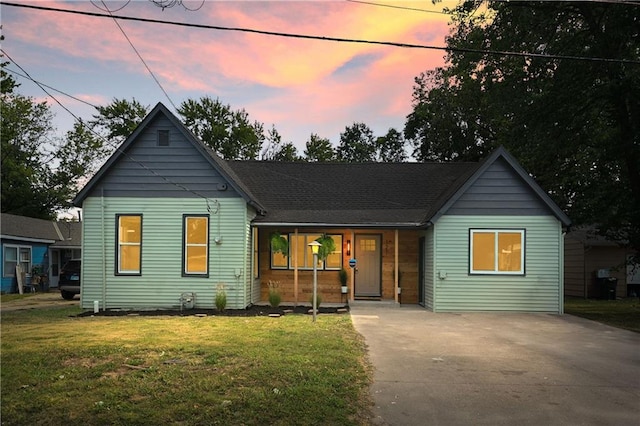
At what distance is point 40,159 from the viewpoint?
3912 cm

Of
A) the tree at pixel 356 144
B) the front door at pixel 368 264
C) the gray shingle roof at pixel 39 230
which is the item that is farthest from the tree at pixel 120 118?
the front door at pixel 368 264

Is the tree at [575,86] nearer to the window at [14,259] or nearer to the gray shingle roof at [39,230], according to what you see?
the gray shingle roof at [39,230]

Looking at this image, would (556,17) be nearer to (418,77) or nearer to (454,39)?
(454,39)

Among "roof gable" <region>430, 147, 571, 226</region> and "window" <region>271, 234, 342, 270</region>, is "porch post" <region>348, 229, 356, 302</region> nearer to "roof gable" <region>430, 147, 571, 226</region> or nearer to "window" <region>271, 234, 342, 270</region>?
"window" <region>271, 234, 342, 270</region>

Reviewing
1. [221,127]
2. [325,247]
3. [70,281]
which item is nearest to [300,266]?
[325,247]

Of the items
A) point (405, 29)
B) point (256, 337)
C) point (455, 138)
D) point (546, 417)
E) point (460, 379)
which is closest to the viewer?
point (546, 417)

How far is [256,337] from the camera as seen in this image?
31.7 ft

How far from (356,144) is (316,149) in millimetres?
7636

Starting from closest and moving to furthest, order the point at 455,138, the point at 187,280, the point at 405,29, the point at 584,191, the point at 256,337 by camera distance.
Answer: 1. the point at 256,337
2. the point at 405,29
3. the point at 187,280
4. the point at 584,191
5. the point at 455,138

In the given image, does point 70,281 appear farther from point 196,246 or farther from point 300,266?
point 300,266

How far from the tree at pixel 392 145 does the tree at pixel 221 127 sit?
14.2 meters

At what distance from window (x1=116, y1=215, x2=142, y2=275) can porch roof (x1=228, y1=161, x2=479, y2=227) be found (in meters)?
3.57

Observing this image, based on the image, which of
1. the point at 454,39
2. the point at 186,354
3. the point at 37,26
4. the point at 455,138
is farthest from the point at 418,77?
the point at 186,354

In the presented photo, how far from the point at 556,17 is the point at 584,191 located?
6217mm
